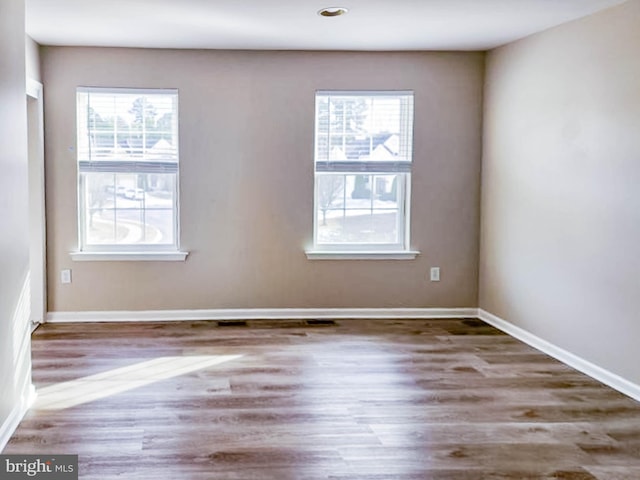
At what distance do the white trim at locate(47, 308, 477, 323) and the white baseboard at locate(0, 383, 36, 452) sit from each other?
1.89 metres

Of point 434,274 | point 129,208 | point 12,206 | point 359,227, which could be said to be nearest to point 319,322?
point 359,227

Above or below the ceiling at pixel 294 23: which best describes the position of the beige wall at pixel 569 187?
below

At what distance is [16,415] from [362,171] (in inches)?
132

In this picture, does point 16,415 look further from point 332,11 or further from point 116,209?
point 332,11

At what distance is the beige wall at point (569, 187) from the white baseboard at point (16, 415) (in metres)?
3.34

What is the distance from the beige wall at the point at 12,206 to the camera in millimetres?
2785

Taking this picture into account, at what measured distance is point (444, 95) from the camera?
5.36 metres

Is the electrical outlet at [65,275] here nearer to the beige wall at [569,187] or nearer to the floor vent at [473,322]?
the floor vent at [473,322]

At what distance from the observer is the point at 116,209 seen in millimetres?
5246

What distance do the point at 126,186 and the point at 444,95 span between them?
2.85m

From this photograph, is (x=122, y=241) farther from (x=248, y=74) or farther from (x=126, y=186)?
(x=248, y=74)

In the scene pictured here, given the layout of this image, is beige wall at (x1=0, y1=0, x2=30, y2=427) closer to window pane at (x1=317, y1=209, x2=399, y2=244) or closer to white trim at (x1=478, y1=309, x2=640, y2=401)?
window pane at (x1=317, y1=209, x2=399, y2=244)

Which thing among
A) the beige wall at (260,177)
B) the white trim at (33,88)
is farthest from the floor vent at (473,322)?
the white trim at (33,88)

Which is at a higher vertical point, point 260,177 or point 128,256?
point 260,177
